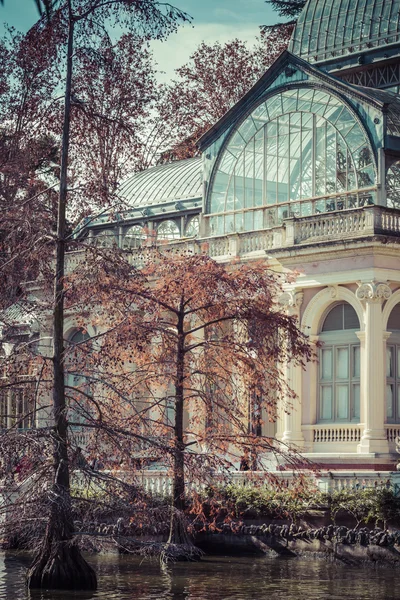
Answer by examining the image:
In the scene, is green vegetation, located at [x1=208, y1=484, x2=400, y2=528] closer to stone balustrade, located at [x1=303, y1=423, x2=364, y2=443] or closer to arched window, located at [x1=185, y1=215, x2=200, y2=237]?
stone balustrade, located at [x1=303, y1=423, x2=364, y2=443]

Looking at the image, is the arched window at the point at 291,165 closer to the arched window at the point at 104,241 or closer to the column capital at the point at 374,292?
the column capital at the point at 374,292

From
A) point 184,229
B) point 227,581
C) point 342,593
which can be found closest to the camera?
→ point 342,593

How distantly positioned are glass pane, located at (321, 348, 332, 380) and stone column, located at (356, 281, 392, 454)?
1598mm

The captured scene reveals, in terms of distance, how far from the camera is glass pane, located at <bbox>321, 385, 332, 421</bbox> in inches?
1378

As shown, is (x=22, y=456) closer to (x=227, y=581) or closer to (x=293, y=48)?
(x=227, y=581)

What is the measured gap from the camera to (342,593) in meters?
22.0

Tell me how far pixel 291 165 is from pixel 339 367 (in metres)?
6.51

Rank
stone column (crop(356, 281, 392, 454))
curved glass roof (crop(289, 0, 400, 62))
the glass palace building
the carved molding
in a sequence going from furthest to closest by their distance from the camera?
1. curved glass roof (crop(289, 0, 400, 62))
2. the carved molding
3. the glass palace building
4. stone column (crop(356, 281, 392, 454))

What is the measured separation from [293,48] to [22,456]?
24.9m

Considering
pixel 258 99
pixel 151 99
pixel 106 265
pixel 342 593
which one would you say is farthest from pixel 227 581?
pixel 151 99

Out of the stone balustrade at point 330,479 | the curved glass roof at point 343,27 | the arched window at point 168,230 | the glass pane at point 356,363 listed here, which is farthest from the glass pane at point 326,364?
the curved glass roof at point 343,27

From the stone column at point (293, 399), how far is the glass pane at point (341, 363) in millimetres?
1019

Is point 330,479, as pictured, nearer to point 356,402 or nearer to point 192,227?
point 356,402

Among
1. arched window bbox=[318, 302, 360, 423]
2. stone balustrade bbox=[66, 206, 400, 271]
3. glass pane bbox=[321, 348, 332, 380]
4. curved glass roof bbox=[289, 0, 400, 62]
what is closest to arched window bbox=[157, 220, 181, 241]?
stone balustrade bbox=[66, 206, 400, 271]
